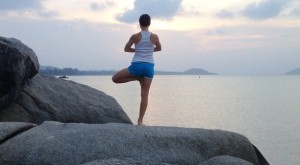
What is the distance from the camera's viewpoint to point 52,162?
717 cm

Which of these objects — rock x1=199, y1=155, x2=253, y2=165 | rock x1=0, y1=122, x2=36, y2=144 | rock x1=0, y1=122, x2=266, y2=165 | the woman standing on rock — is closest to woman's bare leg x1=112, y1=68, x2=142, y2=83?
the woman standing on rock

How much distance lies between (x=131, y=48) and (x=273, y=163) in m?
14.5

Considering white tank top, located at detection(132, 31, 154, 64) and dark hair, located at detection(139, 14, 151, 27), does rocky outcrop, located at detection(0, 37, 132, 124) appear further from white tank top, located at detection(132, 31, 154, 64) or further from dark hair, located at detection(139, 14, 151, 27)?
dark hair, located at detection(139, 14, 151, 27)

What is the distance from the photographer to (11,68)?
10898 millimetres

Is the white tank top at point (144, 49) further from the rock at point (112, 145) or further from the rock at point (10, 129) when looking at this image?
the rock at point (10, 129)

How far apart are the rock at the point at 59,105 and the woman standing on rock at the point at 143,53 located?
A: 2.89 m

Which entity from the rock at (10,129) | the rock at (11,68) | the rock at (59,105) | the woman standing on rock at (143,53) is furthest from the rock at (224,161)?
the rock at (11,68)

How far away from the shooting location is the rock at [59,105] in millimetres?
11438

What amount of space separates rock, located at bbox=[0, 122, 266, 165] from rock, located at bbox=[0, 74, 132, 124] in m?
3.44

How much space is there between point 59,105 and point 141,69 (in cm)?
343

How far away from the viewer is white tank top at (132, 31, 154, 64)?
9.40 metres

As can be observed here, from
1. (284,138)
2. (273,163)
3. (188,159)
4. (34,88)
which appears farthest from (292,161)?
(188,159)

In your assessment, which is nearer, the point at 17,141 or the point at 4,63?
the point at 17,141

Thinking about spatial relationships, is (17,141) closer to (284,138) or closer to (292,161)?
(292,161)
